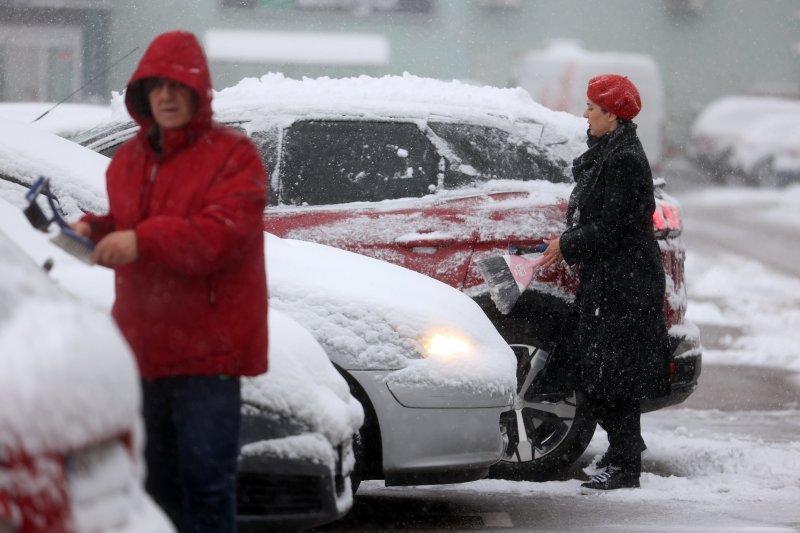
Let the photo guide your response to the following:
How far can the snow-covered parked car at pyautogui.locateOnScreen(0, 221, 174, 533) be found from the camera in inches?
98.0

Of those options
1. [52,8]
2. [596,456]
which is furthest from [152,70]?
[52,8]

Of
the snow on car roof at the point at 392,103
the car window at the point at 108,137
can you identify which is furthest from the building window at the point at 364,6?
the car window at the point at 108,137

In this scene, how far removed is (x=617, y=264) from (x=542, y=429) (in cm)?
84

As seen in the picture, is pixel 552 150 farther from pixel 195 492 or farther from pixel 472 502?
pixel 195 492

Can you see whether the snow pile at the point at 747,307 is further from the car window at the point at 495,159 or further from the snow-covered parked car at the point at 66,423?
the snow-covered parked car at the point at 66,423

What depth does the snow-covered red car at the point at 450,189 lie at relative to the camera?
6.34 meters

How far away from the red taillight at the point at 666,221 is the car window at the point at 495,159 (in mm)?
467

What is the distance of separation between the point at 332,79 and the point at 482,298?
165cm

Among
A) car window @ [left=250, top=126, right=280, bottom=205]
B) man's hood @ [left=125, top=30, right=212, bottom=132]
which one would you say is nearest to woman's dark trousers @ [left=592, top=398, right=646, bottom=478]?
car window @ [left=250, top=126, right=280, bottom=205]

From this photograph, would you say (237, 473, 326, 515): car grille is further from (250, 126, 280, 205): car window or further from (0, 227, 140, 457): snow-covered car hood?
(250, 126, 280, 205): car window

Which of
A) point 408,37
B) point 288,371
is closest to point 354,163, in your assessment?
point 288,371

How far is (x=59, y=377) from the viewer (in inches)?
99.3

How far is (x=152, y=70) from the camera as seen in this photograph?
11.7 feet

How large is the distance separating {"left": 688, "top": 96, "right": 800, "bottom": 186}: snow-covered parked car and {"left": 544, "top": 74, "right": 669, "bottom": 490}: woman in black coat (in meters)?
26.7
